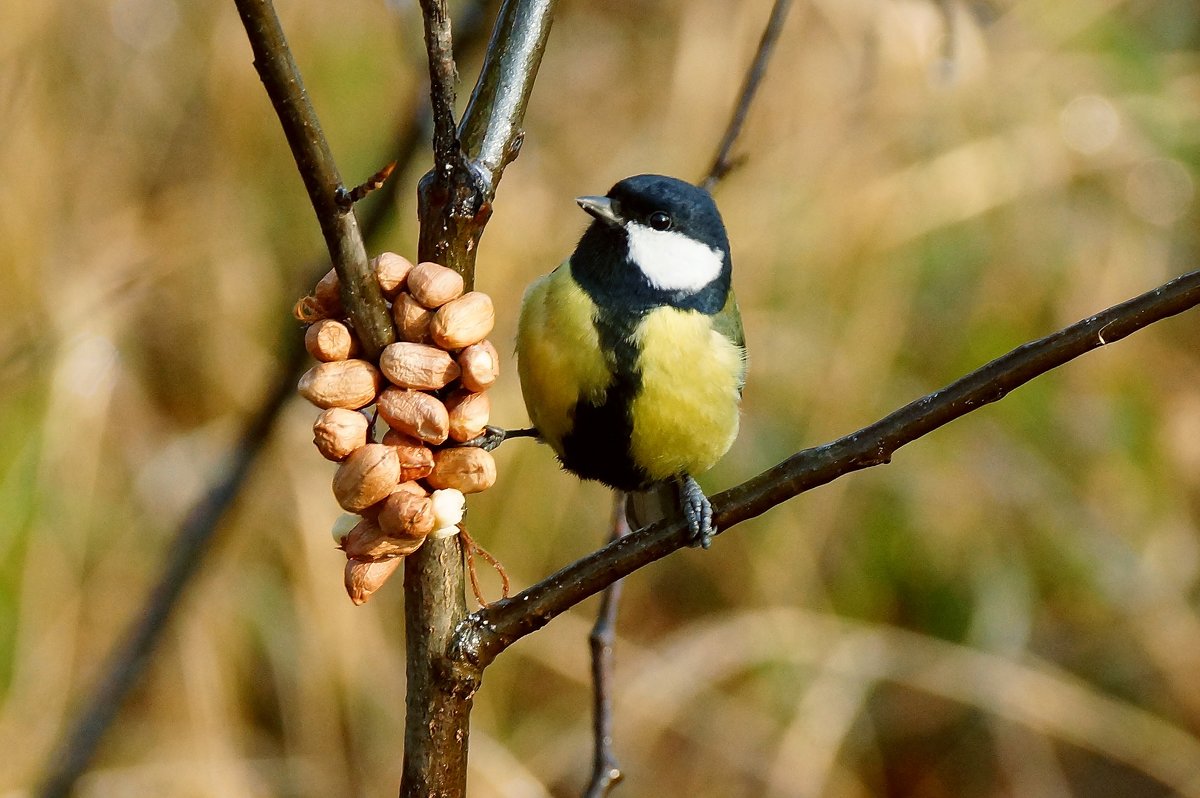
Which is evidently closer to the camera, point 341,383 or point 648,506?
point 341,383

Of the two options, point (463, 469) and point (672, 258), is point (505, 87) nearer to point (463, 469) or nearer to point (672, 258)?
point (463, 469)

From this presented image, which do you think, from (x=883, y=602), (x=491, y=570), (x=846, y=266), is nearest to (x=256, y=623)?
(x=491, y=570)

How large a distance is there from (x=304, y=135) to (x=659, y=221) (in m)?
0.71

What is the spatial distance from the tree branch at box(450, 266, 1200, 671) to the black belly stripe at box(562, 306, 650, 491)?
34cm

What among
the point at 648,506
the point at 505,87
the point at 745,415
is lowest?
the point at 505,87

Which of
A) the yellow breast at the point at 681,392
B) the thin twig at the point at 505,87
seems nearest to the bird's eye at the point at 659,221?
the yellow breast at the point at 681,392

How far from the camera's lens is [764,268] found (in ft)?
9.51

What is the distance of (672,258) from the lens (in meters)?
1.35

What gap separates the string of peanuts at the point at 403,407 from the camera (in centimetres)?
78

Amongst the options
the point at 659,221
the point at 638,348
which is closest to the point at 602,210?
the point at 659,221

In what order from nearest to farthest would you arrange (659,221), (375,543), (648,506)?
(375,543) → (659,221) → (648,506)

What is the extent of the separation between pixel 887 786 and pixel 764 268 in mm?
1240

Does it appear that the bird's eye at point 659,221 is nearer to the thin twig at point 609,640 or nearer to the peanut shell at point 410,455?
the thin twig at point 609,640

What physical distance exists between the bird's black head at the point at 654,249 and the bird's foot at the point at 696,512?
0.20 metres
